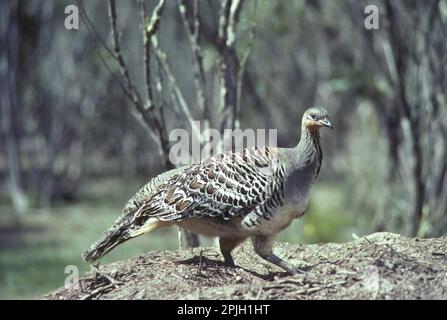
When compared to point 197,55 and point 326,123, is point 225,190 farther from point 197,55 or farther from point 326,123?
point 197,55

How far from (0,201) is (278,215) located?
19.7m

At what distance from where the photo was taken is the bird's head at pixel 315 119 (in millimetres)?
6192

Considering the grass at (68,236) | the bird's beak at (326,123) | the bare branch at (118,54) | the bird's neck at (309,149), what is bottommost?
the grass at (68,236)

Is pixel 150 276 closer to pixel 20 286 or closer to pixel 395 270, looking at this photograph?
pixel 395 270

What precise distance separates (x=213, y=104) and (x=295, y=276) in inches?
598


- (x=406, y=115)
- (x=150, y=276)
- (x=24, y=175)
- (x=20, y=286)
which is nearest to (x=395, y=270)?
(x=150, y=276)

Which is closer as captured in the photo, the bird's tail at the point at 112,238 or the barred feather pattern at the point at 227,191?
the barred feather pattern at the point at 227,191

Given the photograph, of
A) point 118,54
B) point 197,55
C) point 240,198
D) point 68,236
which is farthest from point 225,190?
point 68,236

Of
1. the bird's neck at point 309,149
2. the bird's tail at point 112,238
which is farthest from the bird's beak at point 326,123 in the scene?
the bird's tail at point 112,238

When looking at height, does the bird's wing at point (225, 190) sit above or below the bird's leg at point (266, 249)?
above

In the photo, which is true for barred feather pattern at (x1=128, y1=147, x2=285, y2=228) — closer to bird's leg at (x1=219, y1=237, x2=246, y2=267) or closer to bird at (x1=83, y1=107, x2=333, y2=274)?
bird at (x1=83, y1=107, x2=333, y2=274)

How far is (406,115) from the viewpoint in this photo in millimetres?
10586

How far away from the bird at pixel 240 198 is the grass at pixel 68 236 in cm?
417

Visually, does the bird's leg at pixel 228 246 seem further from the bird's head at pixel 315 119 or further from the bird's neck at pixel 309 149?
the bird's head at pixel 315 119
